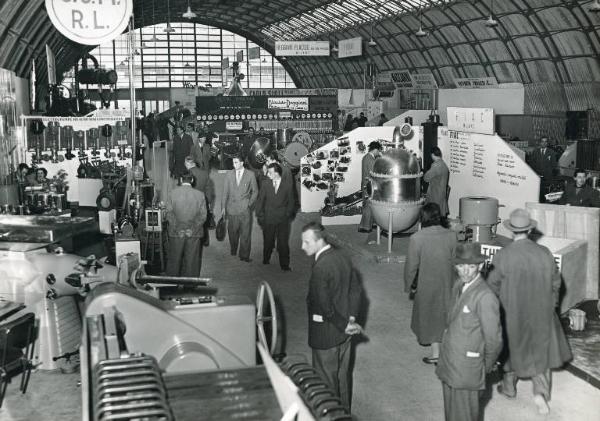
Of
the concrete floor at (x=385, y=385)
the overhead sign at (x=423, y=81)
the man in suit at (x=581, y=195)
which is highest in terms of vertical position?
the overhead sign at (x=423, y=81)

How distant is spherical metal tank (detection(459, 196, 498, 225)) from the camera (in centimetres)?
1062

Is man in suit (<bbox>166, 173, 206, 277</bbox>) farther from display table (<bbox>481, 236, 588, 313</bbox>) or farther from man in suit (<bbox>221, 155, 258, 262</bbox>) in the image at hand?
display table (<bbox>481, 236, 588, 313</bbox>)

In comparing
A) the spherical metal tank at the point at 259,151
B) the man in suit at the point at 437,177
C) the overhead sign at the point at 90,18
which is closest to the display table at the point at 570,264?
the man in suit at the point at 437,177

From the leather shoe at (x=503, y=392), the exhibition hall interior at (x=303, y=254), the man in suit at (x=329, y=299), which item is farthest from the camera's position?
the leather shoe at (x=503, y=392)

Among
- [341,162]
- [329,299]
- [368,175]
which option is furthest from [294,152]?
[329,299]

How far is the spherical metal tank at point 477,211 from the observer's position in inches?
418

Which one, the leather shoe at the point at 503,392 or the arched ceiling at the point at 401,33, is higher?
the arched ceiling at the point at 401,33

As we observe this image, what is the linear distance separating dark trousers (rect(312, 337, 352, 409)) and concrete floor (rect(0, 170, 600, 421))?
0.81ft

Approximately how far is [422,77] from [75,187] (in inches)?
807

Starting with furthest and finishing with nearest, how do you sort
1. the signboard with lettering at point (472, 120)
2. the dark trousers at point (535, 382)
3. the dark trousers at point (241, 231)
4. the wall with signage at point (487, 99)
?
1. the wall with signage at point (487, 99)
2. the signboard with lettering at point (472, 120)
3. the dark trousers at point (241, 231)
4. the dark trousers at point (535, 382)

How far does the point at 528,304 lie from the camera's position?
6031 millimetres

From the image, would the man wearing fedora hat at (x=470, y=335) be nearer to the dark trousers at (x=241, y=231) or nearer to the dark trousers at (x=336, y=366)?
the dark trousers at (x=336, y=366)

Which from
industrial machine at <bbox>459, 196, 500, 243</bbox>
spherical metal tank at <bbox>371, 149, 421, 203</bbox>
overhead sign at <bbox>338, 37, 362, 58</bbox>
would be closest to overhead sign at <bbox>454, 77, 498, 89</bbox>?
overhead sign at <bbox>338, 37, 362, 58</bbox>

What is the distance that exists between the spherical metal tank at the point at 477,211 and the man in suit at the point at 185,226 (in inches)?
159
